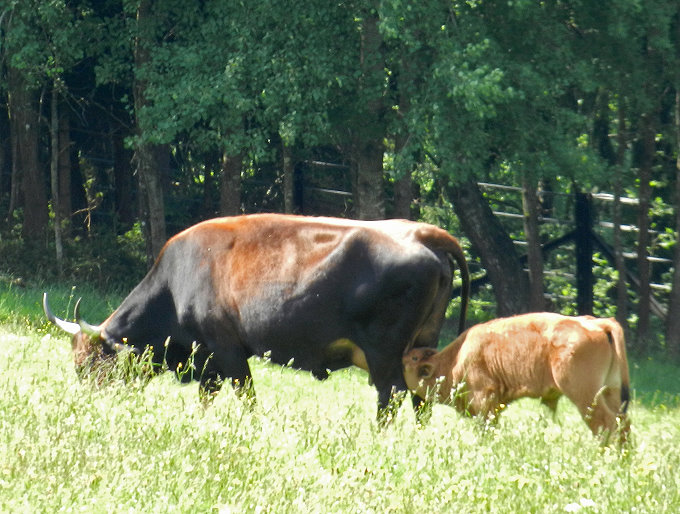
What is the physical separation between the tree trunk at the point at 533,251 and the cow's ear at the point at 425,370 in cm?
775

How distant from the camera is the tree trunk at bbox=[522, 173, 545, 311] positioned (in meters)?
15.9

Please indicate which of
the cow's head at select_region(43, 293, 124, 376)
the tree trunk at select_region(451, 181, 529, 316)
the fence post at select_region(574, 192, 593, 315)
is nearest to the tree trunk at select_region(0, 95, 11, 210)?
the tree trunk at select_region(451, 181, 529, 316)

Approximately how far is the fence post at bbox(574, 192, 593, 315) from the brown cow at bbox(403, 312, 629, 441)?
9.06 m

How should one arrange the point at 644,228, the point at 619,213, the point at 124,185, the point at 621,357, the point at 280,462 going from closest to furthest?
the point at 280,462
the point at 621,357
the point at 619,213
the point at 644,228
the point at 124,185

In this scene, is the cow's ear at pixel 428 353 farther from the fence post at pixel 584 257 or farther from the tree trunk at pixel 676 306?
the fence post at pixel 584 257

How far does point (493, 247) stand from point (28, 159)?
7.58m

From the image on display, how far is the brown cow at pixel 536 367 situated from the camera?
7555 mm

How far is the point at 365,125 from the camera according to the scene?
14625 mm

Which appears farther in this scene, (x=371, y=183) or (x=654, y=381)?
(x=371, y=183)

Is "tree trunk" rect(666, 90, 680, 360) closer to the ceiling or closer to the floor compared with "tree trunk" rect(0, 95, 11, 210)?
closer to the floor

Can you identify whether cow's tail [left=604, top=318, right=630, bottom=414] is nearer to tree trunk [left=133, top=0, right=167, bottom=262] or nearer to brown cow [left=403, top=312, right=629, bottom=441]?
brown cow [left=403, top=312, right=629, bottom=441]

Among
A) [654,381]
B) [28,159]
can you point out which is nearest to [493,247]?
[654,381]

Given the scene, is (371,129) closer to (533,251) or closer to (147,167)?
(533,251)

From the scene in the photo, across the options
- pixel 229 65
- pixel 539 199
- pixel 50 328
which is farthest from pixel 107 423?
pixel 539 199
